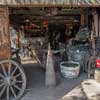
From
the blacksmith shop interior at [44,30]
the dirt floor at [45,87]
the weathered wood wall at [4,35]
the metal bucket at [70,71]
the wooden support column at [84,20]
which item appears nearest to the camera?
the weathered wood wall at [4,35]

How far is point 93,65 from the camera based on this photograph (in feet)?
33.0

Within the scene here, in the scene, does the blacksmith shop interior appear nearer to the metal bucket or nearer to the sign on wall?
the metal bucket

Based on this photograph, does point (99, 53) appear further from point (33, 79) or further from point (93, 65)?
point (33, 79)

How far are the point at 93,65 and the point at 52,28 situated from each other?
693 centimetres

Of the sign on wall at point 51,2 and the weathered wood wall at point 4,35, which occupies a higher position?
the sign on wall at point 51,2

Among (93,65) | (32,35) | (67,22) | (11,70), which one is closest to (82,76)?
(93,65)

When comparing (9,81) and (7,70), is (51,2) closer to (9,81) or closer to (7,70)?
(7,70)

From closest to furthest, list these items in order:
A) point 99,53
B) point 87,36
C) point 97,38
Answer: point 99,53
point 97,38
point 87,36

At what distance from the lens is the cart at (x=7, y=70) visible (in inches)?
293

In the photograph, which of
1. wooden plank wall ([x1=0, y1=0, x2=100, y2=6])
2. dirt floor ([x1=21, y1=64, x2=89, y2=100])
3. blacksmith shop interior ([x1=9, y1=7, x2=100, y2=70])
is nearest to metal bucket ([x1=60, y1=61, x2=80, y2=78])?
dirt floor ([x1=21, y1=64, x2=89, y2=100])

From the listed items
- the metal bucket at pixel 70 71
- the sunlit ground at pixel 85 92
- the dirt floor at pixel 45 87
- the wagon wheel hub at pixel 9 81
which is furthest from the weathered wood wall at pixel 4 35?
the metal bucket at pixel 70 71

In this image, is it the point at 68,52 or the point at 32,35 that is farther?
the point at 32,35

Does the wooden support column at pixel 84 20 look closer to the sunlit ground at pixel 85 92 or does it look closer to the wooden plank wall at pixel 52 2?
the sunlit ground at pixel 85 92

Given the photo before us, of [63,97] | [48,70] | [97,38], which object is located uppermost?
[97,38]
